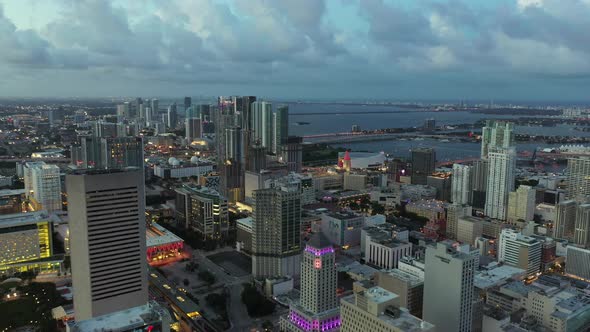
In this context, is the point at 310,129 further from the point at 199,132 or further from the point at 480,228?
the point at 480,228

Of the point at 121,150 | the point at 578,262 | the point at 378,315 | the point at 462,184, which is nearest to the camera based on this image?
the point at 378,315

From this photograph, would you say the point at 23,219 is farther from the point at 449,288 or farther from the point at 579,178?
the point at 579,178

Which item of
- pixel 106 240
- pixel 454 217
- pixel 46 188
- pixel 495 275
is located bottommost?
pixel 495 275

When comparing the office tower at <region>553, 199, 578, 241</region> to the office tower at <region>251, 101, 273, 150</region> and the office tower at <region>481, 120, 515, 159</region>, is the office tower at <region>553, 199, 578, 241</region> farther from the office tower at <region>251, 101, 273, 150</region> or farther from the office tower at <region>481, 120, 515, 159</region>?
the office tower at <region>251, 101, 273, 150</region>

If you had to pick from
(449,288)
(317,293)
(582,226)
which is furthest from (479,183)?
(317,293)

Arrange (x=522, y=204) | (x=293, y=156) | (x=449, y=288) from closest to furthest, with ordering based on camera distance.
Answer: (x=449, y=288), (x=522, y=204), (x=293, y=156)

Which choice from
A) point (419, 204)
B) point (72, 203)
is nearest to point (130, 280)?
point (72, 203)

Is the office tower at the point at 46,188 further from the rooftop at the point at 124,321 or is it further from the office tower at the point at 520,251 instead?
the office tower at the point at 520,251
